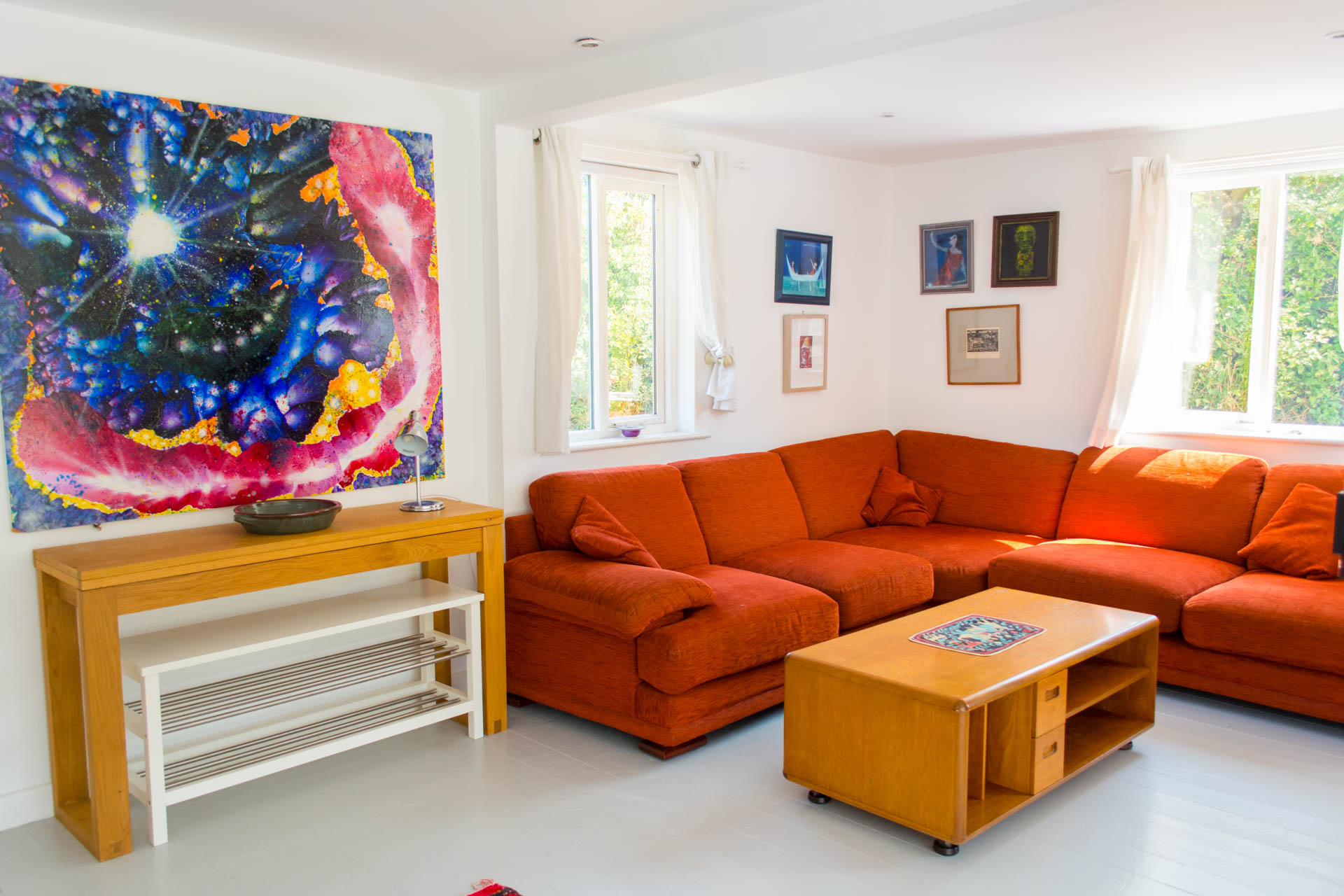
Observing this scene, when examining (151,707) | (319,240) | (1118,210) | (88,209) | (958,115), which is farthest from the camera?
(1118,210)

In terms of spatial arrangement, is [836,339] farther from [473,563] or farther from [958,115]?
[473,563]

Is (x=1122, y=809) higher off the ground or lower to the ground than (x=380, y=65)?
lower

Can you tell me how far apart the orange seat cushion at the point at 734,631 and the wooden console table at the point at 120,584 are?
760 millimetres

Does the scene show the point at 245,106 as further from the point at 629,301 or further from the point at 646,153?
the point at 629,301

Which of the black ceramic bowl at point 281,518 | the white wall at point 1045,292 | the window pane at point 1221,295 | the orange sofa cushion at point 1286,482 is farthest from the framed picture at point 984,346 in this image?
the black ceramic bowl at point 281,518

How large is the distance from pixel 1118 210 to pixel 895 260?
125 centimetres

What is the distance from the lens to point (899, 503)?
5.11 meters

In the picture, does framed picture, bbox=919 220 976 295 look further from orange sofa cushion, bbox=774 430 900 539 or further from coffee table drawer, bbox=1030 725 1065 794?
coffee table drawer, bbox=1030 725 1065 794

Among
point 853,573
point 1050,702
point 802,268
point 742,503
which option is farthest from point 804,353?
point 1050,702

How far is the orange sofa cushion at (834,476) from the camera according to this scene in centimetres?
484

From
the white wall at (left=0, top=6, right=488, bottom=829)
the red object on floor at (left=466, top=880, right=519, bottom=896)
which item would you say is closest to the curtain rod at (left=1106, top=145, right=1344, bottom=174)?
the white wall at (left=0, top=6, right=488, bottom=829)

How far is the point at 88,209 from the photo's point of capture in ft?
9.46

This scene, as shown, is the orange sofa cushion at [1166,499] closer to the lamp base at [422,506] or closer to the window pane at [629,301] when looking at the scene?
the window pane at [629,301]

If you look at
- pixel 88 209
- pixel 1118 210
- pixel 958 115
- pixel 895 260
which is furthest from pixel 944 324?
pixel 88 209
